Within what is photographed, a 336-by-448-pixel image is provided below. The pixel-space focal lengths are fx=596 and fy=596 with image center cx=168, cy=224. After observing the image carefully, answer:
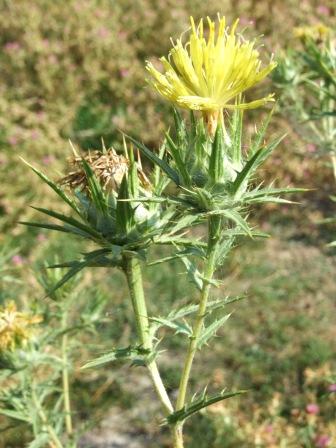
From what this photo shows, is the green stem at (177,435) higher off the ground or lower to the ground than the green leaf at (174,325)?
lower

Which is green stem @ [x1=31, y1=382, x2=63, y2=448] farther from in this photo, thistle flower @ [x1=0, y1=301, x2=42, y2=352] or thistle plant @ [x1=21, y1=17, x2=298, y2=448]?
thistle plant @ [x1=21, y1=17, x2=298, y2=448]

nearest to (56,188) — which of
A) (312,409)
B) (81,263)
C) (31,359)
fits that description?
(81,263)

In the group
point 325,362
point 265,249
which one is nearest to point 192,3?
point 265,249

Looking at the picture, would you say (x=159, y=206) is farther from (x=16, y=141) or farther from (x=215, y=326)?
(x=16, y=141)

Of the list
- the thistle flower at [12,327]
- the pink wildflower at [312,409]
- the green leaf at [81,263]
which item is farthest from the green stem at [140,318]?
the pink wildflower at [312,409]

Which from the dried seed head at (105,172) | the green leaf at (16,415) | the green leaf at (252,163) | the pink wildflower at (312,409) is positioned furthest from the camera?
the pink wildflower at (312,409)

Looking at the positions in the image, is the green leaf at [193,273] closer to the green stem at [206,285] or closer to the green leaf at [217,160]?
the green stem at [206,285]
